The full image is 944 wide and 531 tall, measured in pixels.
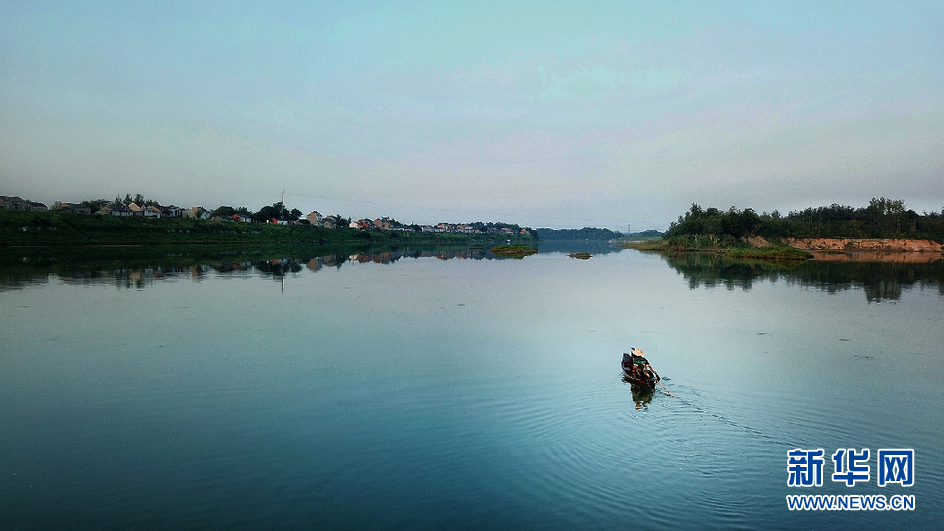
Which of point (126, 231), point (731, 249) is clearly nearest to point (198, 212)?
point (126, 231)

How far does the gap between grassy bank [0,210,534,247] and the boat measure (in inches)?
3127

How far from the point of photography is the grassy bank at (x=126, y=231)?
7012 cm

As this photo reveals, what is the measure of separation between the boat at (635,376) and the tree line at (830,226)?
9804 centimetres

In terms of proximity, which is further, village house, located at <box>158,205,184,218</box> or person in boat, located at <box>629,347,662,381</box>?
village house, located at <box>158,205,184,218</box>

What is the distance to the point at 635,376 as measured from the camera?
42.3ft

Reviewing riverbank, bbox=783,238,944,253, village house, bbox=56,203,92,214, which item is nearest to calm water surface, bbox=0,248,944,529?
village house, bbox=56,203,92,214

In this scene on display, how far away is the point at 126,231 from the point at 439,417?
91.4 m

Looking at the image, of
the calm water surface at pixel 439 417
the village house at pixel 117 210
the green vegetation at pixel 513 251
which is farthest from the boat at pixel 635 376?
the village house at pixel 117 210

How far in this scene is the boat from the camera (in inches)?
497

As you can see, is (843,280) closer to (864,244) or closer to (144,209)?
(864,244)

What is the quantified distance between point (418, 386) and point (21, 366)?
397 inches

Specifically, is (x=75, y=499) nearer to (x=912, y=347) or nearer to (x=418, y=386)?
(x=418, y=386)

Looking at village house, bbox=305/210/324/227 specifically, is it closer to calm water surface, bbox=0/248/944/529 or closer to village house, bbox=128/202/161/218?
village house, bbox=128/202/161/218

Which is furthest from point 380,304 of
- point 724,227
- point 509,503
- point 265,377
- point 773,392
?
point 724,227
